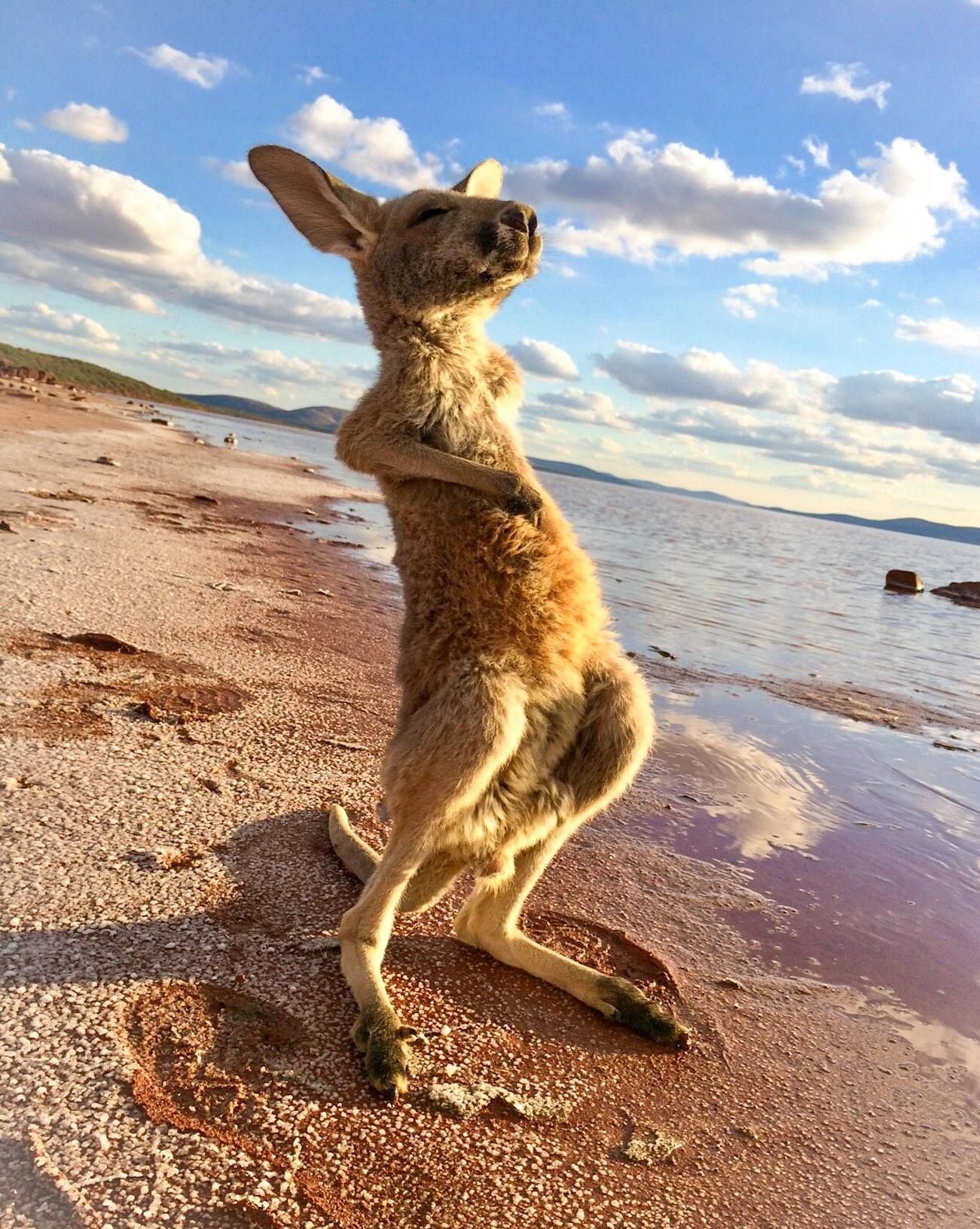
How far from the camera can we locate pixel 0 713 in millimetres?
4262

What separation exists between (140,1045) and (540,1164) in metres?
1.11

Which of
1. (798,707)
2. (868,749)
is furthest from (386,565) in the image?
(868,749)

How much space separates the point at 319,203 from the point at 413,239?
443 mm

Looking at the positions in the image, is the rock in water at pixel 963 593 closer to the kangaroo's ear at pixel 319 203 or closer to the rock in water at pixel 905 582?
the rock in water at pixel 905 582

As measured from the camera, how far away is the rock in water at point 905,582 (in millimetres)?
28922

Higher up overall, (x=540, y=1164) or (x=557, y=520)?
(x=557, y=520)

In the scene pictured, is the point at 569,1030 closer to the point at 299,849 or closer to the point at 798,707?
the point at 299,849

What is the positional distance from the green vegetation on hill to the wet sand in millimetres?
92341

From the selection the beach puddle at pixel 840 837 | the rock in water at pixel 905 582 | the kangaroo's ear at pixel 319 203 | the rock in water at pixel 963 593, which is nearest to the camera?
the kangaroo's ear at pixel 319 203

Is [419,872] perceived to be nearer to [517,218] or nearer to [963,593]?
[517,218]

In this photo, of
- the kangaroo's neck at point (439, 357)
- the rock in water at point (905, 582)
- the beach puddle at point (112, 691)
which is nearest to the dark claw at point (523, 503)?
the kangaroo's neck at point (439, 357)

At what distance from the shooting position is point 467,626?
3000 millimetres

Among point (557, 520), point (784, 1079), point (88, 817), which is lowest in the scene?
point (784, 1079)

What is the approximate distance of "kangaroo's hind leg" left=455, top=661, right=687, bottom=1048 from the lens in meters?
2.99
